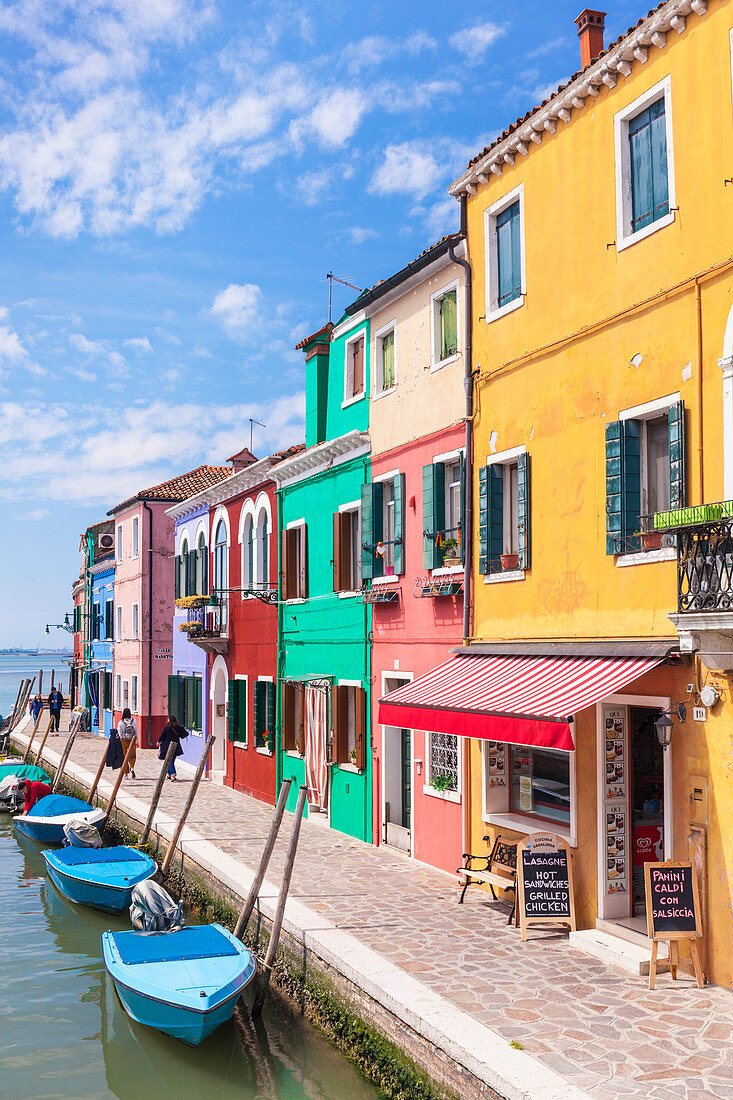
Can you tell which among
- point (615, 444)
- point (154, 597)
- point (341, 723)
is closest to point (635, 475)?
point (615, 444)

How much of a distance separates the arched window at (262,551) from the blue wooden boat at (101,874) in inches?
284

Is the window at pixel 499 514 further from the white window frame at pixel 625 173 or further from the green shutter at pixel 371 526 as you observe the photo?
the green shutter at pixel 371 526

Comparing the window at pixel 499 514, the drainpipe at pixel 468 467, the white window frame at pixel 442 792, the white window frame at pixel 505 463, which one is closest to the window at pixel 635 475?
the white window frame at pixel 505 463

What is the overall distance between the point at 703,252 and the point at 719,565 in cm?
315

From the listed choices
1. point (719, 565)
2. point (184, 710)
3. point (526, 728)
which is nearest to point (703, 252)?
point (719, 565)

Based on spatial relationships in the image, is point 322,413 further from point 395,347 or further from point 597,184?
point 597,184

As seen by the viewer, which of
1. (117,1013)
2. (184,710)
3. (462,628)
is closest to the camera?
(117,1013)

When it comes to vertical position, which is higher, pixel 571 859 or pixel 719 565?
pixel 719 565

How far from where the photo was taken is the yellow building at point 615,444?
30.9 feet

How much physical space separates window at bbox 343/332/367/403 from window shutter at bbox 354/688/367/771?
540 centimetres

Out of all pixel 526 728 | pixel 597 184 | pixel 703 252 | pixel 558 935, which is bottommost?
pixel 558 935

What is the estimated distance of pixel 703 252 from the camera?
973cm

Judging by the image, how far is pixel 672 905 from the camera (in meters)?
9.24

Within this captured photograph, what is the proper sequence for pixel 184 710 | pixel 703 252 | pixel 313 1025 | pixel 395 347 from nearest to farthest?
pixel 703 252 < pixel 313 1025 < pixel 395 347 < pixel 184 710
